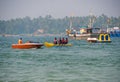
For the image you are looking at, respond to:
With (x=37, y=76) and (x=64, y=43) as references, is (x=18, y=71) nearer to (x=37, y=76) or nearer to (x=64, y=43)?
(x=37, y=76)

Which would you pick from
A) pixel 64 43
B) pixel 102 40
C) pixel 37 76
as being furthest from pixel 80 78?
pixel 102 40

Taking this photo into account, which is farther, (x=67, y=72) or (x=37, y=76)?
(x=67, y=72)

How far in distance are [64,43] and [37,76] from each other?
1518 inches

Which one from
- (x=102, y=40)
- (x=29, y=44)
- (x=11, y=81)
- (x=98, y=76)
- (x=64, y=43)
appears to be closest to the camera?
(x=11, y=81)

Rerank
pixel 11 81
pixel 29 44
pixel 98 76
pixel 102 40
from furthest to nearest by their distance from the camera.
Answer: pixel 102 40 → pixel 29 44 → pixel 98 76 → pixel 11 81

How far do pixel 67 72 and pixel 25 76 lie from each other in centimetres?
383

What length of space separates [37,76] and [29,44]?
1225 inches

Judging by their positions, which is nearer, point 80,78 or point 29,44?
point 80,78

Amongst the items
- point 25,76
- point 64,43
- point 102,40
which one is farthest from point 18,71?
point 102,40

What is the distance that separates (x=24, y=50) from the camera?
58000 mm

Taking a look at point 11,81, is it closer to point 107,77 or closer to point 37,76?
point 37,76

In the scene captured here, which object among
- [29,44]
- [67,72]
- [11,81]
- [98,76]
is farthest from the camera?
[29,44]

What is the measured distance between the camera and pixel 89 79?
2522 cm

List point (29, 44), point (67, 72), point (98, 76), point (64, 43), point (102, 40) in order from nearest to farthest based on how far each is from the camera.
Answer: point (98, 76) → point (67, 72) → point (29, 44) → point (64, 43) → point (102, 40)
